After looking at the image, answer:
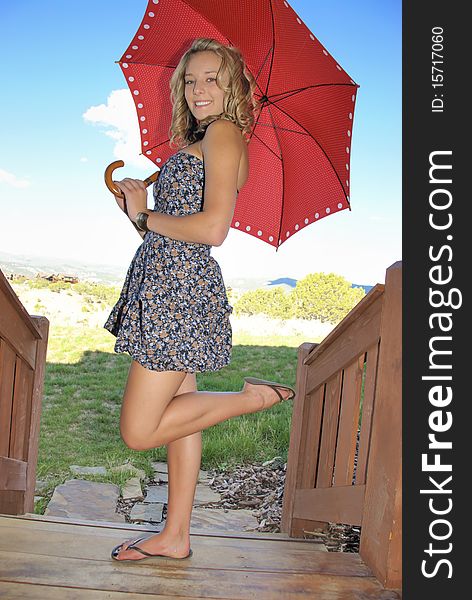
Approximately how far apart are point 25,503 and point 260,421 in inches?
116

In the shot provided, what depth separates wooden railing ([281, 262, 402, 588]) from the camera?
5.82 feet

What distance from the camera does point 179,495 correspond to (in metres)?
1.99

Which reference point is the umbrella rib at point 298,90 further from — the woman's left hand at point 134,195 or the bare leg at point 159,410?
the bare leg at point 159,410

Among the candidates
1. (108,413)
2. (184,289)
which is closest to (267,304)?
(108,413)

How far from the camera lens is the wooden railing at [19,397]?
8.47ft

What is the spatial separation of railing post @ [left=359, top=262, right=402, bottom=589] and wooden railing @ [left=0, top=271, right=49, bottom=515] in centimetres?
132

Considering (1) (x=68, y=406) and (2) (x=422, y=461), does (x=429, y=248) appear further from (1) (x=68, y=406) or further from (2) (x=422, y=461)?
(1) (x=68, y=406)

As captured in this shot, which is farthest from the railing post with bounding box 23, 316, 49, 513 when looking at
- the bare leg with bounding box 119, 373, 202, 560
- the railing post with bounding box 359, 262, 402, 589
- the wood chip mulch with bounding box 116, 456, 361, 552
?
the railing post with bounding box 359, 262, 402, 589

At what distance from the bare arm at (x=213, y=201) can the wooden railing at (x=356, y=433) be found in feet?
1.61

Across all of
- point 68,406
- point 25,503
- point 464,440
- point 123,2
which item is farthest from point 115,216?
point 464,440

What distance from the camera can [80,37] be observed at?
17.3 metres

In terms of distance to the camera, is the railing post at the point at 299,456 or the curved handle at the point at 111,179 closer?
the curved handle at the point at 111,179

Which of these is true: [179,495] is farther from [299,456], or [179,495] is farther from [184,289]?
[299,456]

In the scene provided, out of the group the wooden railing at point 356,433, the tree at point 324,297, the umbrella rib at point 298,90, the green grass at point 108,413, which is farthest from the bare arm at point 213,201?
the tree at point 324,297
